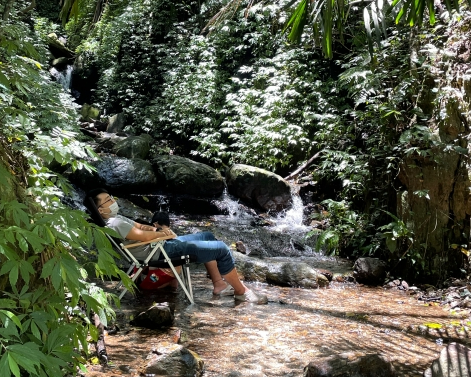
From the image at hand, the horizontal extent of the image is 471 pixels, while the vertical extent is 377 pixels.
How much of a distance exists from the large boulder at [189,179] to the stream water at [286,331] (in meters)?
4.46

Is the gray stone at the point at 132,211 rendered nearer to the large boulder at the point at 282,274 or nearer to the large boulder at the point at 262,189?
the large boulder at the point at 262,189

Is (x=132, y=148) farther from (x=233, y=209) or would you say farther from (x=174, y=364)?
(x=174, y=364)

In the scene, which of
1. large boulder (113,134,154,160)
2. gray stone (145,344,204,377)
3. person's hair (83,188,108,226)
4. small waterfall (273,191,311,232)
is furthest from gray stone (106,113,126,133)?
gray stone (145,344,204,377)

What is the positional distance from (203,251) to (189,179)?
18.8ft

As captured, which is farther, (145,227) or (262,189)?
(262,189)

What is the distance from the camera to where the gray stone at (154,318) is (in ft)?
11.7

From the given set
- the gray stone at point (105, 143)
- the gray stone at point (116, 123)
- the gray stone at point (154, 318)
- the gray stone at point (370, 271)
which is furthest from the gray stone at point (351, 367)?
the gray stone at point (116, 123)

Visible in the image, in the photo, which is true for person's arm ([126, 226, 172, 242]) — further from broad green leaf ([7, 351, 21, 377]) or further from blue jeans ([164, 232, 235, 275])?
broad green leaf ([7, 351, 21, 377])

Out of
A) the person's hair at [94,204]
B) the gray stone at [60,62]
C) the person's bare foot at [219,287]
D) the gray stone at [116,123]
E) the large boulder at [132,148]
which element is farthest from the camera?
the gray stone at [60,62]

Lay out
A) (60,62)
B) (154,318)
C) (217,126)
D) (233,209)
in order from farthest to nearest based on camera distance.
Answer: (60,62) < (217,126) < (233,209) < (154,318)

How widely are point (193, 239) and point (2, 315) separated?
337cm

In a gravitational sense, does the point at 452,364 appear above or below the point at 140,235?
below

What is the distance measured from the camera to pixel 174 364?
2.73m

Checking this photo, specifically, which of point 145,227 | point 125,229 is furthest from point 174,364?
point 145,227
